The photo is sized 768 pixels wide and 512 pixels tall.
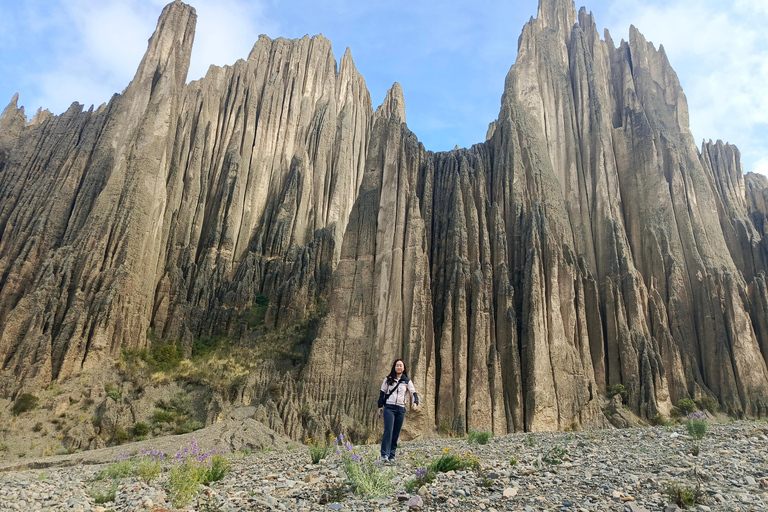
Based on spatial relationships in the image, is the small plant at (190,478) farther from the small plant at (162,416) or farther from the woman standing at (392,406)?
the small plant at (162,416)

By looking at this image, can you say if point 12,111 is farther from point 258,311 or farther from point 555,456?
point 555,456

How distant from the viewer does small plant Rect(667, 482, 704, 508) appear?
7.01m

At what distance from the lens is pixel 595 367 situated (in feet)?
113

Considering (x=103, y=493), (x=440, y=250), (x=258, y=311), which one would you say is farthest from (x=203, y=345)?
(x=103, y=493)

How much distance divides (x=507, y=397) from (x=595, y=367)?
7015 mm

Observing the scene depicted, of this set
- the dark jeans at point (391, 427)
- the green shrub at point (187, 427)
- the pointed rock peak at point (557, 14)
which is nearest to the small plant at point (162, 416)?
the green shrub at point (187, 427)

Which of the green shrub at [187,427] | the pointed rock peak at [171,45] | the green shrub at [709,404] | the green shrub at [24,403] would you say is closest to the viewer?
the green shrub at [24,403]

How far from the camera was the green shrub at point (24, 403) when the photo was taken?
31344 millimetres

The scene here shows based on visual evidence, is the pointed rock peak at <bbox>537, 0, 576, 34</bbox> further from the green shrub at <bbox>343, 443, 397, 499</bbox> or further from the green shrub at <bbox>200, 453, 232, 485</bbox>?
the green shrub at <bbox>343, 443, 397, 499</bbox>

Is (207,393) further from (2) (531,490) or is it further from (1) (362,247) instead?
(2) (531,490)

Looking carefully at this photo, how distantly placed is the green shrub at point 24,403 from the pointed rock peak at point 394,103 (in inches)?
2605

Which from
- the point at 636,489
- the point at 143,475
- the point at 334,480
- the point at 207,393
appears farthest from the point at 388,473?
the point at 207,393

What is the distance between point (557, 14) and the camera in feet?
180

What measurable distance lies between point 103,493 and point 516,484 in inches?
260
